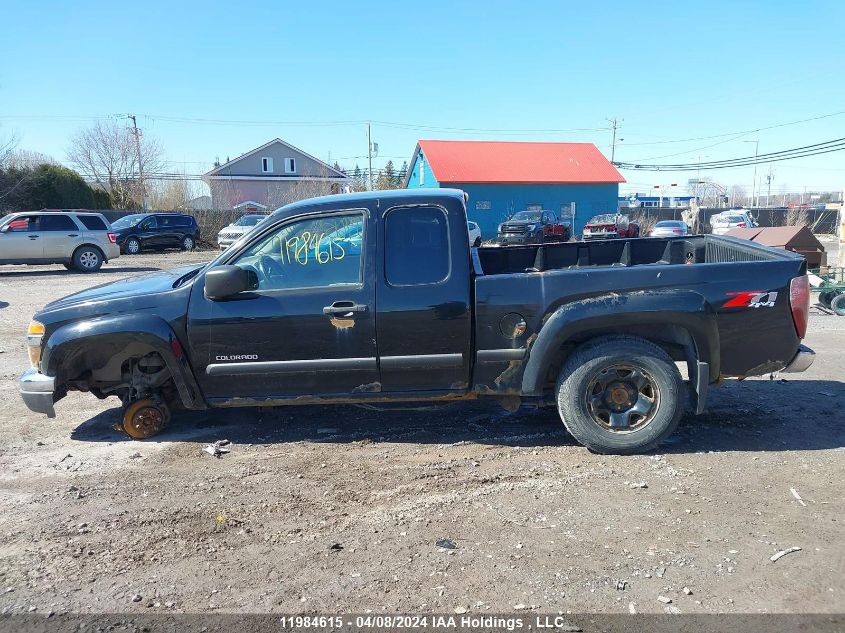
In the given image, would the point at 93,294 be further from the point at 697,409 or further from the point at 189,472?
the point at 697,409

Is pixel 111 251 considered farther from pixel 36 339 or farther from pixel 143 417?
pixel 143 417

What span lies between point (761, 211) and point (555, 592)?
175ft

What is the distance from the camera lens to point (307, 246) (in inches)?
188

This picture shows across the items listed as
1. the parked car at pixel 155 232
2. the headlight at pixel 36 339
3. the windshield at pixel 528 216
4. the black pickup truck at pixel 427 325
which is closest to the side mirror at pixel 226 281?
the black pickup truck at pixel 427 325

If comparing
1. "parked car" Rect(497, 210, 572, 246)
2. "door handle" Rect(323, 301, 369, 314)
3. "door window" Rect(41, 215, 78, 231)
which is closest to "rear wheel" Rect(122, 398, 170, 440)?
"door handle" Rect(323, 301, 369, 314)

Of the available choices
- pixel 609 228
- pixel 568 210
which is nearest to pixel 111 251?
pixel 609 228

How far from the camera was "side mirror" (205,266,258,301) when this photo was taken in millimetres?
4516

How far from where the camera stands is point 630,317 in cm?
448

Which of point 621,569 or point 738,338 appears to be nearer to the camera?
point 621,569

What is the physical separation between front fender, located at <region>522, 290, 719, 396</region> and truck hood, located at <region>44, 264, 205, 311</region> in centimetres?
285

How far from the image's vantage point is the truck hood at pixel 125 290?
4.84 meters

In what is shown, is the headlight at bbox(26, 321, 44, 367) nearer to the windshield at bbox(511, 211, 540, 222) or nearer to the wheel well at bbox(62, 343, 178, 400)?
the wheel well at bbox(62, 343, 178, 400)

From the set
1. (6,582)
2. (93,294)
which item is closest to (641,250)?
(93,294)

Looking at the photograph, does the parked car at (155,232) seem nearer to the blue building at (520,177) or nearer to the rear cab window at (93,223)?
the rear cab window at (93,223)
